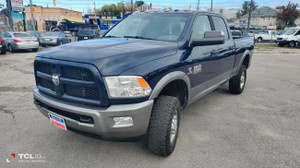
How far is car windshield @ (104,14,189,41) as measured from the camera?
3.16 meters

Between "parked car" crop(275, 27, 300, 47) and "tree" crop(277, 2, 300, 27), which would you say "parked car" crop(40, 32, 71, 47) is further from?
"tree" crop(277, 2, 300, 27)

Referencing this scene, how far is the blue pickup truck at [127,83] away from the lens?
210cm

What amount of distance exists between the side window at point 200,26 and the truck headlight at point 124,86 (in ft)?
4.83

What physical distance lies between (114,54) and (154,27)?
132 centimetres

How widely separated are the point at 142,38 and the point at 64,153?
1922mm

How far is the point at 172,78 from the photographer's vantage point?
2.54 m

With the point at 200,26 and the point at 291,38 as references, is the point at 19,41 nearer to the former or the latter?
the point at 200,26

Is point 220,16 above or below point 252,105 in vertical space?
above

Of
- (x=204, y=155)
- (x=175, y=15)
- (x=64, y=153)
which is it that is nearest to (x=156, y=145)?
(x=204, y=155)

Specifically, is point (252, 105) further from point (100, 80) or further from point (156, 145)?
point (100, 80)

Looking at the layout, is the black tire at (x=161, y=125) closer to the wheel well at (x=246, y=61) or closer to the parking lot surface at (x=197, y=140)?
the parking lot surface at (x=197, y=140)

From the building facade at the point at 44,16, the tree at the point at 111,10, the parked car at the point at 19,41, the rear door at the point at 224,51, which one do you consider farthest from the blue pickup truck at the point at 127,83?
the tree at the point at 111,10

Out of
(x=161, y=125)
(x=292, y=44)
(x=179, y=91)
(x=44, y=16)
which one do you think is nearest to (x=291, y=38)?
(x=292, y=44)

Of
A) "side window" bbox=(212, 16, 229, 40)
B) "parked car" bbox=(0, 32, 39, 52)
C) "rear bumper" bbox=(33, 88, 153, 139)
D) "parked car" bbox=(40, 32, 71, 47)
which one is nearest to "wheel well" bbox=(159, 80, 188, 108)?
"rear bumper" bbox=(33, 88, 153, 139)
